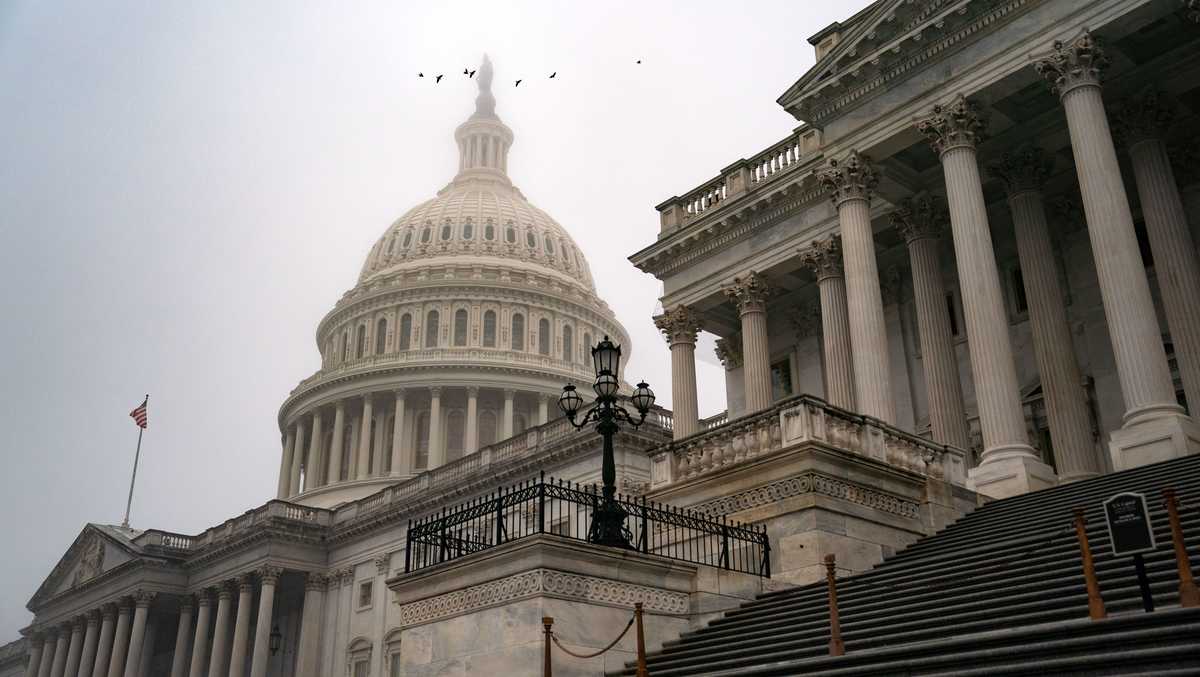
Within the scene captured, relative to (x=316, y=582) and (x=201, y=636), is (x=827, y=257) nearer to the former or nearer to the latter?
(x=316, y=582)

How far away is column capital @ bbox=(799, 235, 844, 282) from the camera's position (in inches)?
1243

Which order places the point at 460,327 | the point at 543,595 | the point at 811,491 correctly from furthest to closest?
the point at 460,327 < the point at 811,491 < the point at 543,595

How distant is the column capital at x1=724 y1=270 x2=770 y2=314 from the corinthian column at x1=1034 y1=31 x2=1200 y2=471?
491 inches

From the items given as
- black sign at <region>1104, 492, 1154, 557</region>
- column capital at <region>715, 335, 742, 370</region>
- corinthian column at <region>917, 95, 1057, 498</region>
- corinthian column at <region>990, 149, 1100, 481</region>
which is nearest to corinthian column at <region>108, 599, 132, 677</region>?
column capital at <region>715, 335, 742, 370</region>

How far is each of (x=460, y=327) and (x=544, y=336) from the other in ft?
23.7

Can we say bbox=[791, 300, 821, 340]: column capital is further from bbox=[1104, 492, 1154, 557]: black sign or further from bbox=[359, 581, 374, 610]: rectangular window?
bbox=[359, 581, 374, 610]: rectangular window

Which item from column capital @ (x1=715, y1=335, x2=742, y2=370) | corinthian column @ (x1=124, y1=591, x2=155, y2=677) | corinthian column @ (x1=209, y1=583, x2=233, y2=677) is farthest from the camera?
→ corinthian column @ (x1=124, y1=591, x2=155, y2=677)

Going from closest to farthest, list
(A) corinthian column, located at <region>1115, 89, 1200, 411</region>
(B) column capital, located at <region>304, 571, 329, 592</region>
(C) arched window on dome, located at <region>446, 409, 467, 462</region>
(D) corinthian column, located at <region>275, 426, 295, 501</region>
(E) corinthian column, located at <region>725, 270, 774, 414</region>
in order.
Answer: (A) corinthian column, located at <region>1115, 89, 1200, 411</region> < (E) corinthian column, located at <region>725, 270, 774, 414</region> < (B) column capital, located at <region>304, 571, 329, 592</region> < (C) arched window on dome, located at <region>446, 409, 467, 462</region> < (D) corinthian column, located at <region>275, 426, 295, 501</region>

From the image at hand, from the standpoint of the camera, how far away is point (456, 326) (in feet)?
291

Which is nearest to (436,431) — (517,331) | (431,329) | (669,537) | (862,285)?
(431,329)

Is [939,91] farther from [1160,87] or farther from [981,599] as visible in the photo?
[981,599]

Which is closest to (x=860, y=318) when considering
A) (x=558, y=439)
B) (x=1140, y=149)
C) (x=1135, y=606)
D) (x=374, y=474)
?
(x=1140, y=149)

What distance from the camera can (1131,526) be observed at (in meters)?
9.41

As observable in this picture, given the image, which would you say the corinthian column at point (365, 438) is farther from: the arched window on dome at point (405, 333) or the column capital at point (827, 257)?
the column capital at point (827, 257)
